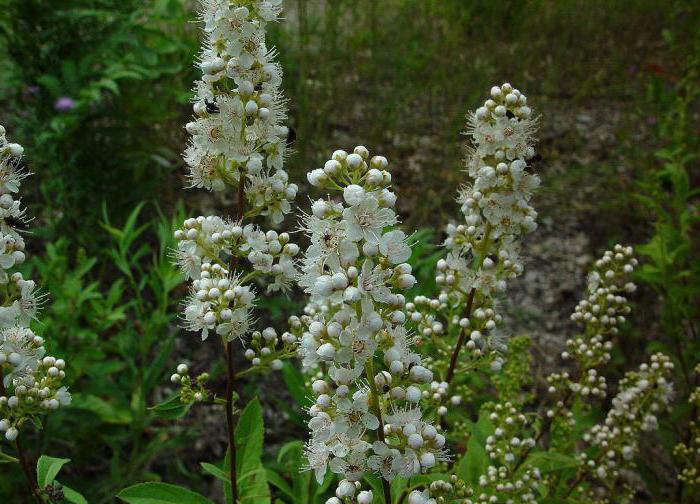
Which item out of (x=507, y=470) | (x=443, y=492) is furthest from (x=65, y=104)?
(x=443, y=492)

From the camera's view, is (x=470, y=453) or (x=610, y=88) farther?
Answer: (x=610, y=88)

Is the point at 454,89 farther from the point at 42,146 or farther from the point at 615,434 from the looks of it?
the point at 615,434

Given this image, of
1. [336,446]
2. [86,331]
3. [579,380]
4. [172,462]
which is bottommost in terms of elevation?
[172,462]

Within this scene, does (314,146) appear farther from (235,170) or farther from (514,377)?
(235,170)

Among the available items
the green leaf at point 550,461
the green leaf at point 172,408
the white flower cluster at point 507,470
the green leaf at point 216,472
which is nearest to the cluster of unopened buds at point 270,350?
the green leaf at point 172,408

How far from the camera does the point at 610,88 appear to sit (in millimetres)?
6914

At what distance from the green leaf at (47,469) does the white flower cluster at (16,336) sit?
0.15 meters

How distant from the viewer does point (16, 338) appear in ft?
6.29

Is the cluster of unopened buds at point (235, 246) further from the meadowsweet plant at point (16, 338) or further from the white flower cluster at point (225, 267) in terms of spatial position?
the meadowsweet plant at point (16, 338)

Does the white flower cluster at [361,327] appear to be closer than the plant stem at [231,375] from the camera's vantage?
Yes

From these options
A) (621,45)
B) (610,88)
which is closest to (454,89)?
(610,88)

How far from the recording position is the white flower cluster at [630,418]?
279 cm

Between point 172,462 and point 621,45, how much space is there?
606 centimetres

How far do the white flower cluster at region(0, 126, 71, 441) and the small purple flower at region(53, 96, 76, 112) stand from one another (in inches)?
101
